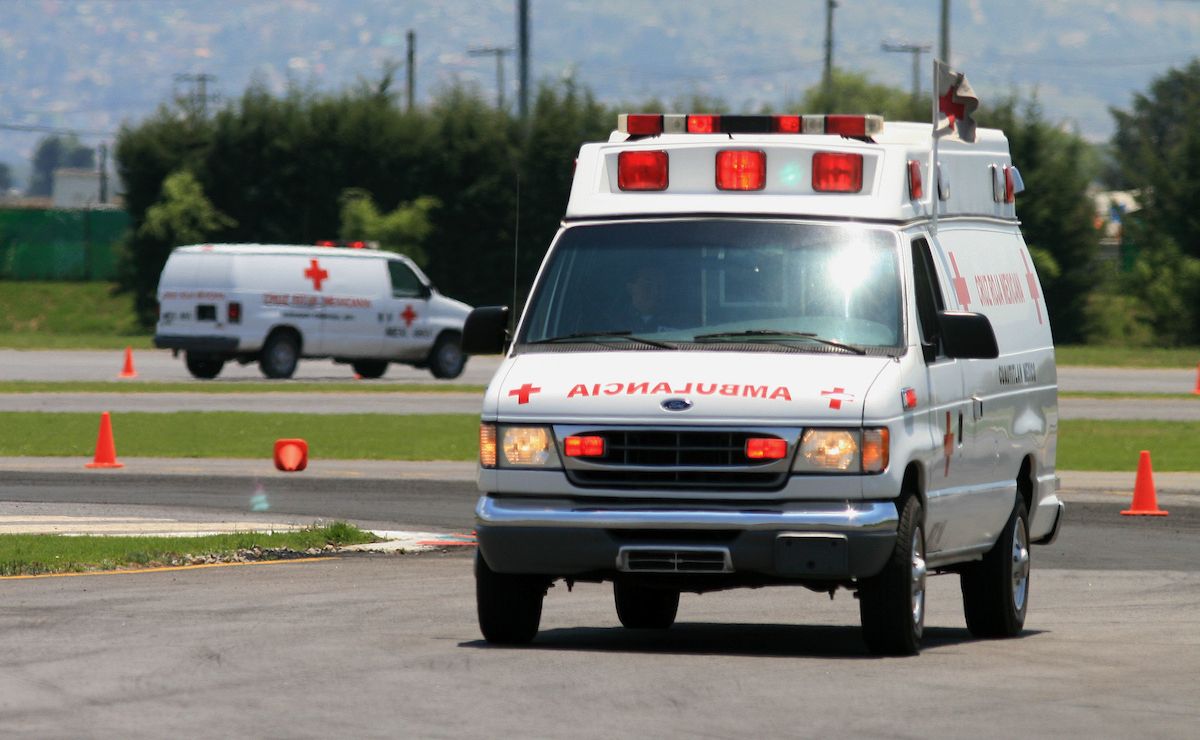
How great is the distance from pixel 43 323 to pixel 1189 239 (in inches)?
1297

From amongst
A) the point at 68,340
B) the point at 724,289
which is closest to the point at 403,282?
the point at 68,340

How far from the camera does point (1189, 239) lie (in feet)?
198

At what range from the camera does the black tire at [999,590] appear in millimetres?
12266

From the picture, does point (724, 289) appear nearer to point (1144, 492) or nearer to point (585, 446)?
point (585, 446)

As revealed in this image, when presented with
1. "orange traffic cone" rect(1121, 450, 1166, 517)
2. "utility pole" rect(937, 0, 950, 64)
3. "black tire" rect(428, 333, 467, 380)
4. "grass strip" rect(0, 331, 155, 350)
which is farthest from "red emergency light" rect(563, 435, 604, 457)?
"utility pole" rect(937, 0, 950, 64)

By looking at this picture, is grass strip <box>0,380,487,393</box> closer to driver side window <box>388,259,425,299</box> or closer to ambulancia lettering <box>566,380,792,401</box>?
driver side window <box>388,259,425,299</box>

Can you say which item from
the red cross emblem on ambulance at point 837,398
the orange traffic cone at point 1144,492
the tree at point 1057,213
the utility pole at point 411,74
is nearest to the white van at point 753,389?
the red cross emblem on ambulance at point 837,398

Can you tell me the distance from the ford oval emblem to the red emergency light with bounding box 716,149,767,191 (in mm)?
1613

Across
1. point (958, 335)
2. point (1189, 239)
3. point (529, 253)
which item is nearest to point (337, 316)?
point (529, 253)

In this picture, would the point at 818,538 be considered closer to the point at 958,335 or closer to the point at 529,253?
the point at 958,335

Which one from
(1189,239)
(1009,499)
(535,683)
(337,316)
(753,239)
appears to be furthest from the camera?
(1189,239)

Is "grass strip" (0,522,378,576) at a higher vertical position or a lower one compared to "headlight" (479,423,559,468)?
lower

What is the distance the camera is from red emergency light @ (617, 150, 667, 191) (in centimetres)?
1157

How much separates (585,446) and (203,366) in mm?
32469
